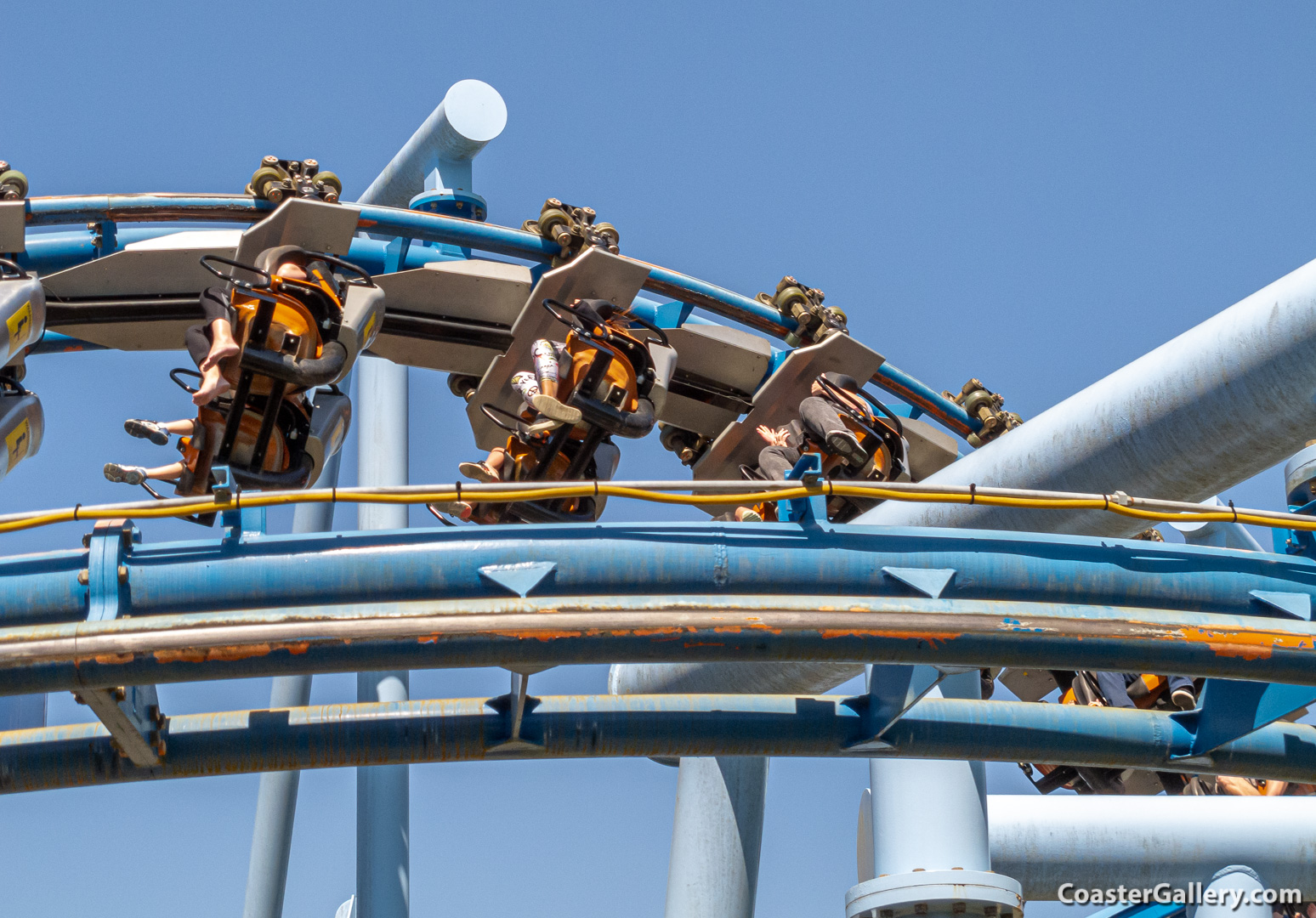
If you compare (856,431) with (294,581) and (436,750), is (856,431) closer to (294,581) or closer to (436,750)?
(436,750)

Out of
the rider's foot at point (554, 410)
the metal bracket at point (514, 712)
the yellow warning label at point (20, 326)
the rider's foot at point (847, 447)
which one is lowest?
the metal bracket at point (514, 712)

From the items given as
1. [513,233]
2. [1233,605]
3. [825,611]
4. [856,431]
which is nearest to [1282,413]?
[1233,605]

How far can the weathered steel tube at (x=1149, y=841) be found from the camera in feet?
25.0

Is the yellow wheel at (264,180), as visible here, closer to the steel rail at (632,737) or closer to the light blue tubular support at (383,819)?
the light blue tubular support at (383,819)

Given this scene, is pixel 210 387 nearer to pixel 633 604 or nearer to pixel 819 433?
pixel 633 604

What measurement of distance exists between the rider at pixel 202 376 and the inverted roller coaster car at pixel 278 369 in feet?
0.12

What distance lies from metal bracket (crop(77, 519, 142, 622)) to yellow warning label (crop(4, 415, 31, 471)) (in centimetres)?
231

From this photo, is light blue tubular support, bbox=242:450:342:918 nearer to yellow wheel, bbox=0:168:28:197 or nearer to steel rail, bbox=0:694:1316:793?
yellow wheel, bbox=0:168:28:197

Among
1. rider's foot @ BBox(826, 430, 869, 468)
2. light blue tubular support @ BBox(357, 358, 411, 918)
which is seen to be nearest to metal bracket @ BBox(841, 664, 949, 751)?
rider's foot @ BBox(826, 430, 869, 468)

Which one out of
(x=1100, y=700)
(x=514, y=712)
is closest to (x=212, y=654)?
(x=514, y=712)

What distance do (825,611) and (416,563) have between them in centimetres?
114

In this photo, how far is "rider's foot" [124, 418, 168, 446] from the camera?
5.82 m

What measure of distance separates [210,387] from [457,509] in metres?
1.27

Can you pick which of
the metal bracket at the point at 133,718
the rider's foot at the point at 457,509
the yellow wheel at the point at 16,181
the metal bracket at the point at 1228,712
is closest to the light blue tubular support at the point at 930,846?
the metal bracket at the point at 1228,712
